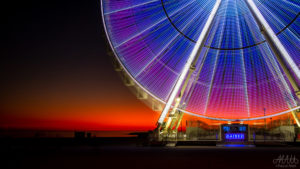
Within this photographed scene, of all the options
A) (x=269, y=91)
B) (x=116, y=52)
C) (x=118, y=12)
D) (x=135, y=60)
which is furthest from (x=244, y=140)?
(x=118, y=12)

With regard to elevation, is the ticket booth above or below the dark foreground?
above

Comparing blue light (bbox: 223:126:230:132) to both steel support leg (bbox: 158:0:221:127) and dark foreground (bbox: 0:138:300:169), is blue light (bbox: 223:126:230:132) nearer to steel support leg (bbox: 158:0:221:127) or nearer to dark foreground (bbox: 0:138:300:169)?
steel support leg (bbox: 158:0:221:127)

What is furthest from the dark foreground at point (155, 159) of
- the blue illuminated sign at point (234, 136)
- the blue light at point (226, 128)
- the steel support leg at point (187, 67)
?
the blue light at point (226, 128)

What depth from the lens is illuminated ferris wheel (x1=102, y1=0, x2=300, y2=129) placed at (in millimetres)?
14211

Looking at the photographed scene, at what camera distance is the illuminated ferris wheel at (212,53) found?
46.6ft

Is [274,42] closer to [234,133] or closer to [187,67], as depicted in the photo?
[187,67]

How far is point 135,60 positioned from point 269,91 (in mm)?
8647

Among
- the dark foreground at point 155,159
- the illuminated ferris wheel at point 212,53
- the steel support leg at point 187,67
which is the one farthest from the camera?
the illuminated ferris wheel at point 212,53

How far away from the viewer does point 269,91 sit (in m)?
16.6

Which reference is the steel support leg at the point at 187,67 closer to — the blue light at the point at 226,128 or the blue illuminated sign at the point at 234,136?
the blue light at the point at 226,128

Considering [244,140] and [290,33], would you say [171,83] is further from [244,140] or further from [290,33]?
[290,33]

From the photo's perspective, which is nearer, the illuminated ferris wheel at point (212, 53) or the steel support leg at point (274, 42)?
the steel support leg at point (274, 42)

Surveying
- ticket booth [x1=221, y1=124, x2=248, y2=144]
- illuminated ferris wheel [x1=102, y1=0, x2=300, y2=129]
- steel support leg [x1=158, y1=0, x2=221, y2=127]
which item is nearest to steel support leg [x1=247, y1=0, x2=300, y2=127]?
illuminated ferris wheel [x1=102, y1=0, x2=300, y2=129]

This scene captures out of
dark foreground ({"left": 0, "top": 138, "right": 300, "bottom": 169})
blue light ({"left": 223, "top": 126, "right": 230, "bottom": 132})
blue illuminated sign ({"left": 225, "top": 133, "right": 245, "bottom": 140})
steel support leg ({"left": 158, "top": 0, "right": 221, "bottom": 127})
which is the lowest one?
dark foreground ({"left": 0, "top": 138, "right": 300, "bottom": 169})
